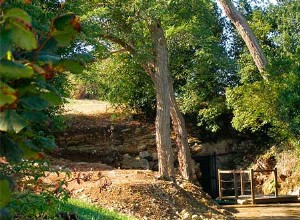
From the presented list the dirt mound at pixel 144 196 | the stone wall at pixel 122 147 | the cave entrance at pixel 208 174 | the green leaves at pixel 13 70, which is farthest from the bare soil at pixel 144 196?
the green leaves at pixel 13 70

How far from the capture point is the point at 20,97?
1.76 m

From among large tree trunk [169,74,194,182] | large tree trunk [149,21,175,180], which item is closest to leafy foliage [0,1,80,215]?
large tree trunk [149,21,175,180]


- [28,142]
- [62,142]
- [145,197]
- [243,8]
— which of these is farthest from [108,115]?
[28,142]

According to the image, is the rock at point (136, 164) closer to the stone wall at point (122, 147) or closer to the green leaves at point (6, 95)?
the stone wall at point (122, 147)

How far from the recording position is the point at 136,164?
1894 centimetres

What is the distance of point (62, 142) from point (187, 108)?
538 cm

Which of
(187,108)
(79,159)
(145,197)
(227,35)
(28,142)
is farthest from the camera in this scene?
(227,35)

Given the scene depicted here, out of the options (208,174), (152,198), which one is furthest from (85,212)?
(208,174)

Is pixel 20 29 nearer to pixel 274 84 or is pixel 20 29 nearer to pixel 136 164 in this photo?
pixel 274 84

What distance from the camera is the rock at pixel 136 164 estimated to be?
1884 centimetres

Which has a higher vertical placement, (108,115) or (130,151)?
(108,115)

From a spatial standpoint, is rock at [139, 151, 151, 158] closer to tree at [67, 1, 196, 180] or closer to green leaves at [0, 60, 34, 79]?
tree at [67, 1, 196, 180]

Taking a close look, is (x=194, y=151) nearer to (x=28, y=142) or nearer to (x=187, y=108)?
(x=187, y=108)

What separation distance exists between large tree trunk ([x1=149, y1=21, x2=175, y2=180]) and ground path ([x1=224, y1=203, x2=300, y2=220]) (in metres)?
2.28
